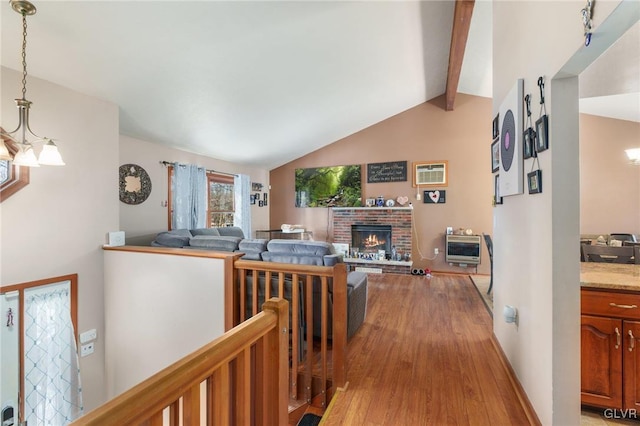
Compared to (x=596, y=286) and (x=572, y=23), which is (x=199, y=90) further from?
(x=596, y=286)

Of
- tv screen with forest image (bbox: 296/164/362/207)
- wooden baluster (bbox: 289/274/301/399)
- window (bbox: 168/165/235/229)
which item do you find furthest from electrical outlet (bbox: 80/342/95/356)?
tv screen with forest image (bbox: 296/164/362/207)

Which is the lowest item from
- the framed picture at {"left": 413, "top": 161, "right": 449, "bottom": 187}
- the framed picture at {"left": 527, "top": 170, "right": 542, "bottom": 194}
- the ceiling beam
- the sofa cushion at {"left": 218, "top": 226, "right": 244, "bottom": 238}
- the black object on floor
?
the black object on floor

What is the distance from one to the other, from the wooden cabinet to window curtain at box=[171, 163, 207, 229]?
502 cm

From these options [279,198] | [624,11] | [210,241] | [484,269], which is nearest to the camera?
[624,11]

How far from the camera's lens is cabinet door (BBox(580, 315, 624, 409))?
1568mm

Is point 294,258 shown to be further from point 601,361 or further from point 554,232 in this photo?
point 601,361

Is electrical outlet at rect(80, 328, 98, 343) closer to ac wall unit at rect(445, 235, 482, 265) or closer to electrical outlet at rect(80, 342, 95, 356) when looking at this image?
electrical outlet at rect(80, 342, 95, 356)

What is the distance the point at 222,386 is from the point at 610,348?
2.18m

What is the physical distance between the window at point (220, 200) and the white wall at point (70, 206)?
2340 mm

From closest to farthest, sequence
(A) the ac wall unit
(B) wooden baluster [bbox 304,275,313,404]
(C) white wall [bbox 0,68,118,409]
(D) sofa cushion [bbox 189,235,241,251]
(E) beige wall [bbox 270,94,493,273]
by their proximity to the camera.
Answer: (B) wooden baluster [bbox 304,275,313,404] < (C) white wall [bbox 0,68,118,409] < (D) sofa cushion [bbox 189,235,241,251] < (A) the ac wall unit < (E) beige wall [bbox 270,94,493,273]

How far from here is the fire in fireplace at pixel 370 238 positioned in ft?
19.1

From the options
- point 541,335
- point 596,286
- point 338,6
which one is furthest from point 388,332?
point 338,6

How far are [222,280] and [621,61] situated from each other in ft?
10.9

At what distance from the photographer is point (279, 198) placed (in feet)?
23.3
